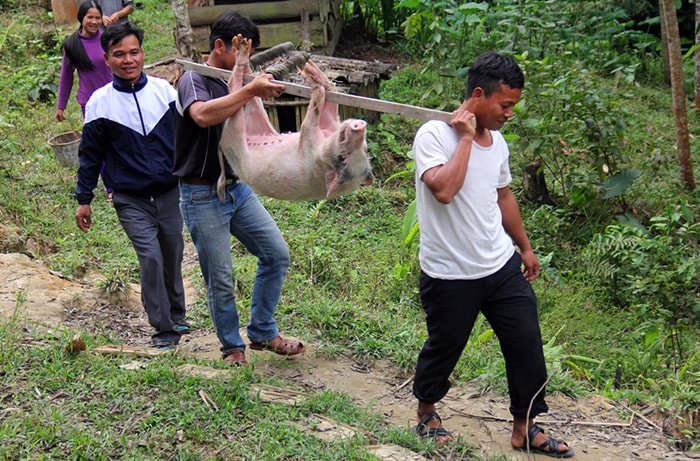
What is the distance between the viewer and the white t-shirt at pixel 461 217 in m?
3.33

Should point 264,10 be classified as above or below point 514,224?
above

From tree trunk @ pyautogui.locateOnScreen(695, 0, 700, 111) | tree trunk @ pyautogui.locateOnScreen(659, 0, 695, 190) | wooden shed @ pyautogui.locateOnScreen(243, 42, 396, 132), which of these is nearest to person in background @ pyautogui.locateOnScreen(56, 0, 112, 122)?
wooden shed @ pyautogui.locateOnScreen(243, 42, 396, 132)

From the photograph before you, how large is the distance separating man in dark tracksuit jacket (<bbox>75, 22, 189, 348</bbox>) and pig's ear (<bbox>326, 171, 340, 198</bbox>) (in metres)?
1.38

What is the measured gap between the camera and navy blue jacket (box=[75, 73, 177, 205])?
4.44 metres

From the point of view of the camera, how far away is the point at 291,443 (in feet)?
11.5

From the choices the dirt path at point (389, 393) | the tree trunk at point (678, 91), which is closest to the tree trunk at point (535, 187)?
the tree trunk at point (678, 91)

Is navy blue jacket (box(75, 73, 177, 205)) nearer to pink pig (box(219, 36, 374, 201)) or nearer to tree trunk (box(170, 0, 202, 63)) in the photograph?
pink pig (box(219, 36, 374, 201))

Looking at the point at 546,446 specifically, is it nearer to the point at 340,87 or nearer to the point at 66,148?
the point at 340,87

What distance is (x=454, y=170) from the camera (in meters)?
3.19

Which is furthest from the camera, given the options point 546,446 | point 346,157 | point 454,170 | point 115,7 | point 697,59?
point 697,59

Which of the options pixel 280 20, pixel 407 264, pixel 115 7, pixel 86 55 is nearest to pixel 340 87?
pixel 86 55

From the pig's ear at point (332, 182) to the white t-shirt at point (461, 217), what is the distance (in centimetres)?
37

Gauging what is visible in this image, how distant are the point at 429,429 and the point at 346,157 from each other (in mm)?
1387

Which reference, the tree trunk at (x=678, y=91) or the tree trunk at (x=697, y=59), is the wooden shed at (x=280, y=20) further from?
the tree trunk at (x=697, y=59)
